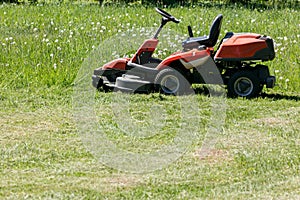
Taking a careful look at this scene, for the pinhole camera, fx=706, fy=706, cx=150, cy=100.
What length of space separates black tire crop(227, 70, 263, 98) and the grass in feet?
0.52

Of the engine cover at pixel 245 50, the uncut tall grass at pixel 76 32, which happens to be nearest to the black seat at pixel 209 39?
the engine cover at pixel 245 50

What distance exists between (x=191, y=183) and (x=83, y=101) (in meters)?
2.74

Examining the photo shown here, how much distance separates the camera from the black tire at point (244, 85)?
7586 millimetres

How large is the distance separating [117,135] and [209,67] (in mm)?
1765

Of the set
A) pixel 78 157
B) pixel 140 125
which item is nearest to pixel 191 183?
pixel 78 157

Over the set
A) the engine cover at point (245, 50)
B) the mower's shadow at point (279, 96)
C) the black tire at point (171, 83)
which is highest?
the engine cover at point (245, 50)

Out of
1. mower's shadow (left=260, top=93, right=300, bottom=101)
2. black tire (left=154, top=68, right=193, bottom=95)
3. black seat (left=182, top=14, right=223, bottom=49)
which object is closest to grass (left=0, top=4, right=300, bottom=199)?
mower's shadow (left=260, top=93, right=300, bottom=101)

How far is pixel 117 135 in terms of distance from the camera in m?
6.27

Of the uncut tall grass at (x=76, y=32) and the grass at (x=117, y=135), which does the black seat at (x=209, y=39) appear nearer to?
the grass at (x=117, y=135)

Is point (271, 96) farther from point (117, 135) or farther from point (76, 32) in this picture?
point (76, 32)

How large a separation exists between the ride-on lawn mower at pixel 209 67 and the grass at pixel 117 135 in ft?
Answer: 0.54

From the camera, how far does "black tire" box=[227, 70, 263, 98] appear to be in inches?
299

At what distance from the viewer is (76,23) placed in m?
11.8

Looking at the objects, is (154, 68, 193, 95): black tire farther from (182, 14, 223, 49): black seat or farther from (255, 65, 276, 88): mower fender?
(255, 65, 276, 88): mower fender
